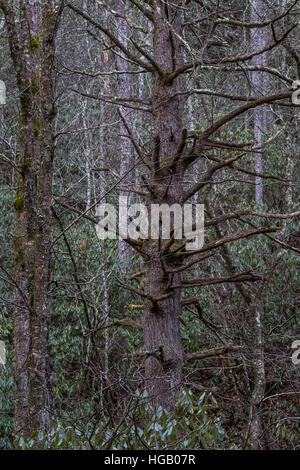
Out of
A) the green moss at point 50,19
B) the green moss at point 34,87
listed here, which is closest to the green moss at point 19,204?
the green moss at point 34,87

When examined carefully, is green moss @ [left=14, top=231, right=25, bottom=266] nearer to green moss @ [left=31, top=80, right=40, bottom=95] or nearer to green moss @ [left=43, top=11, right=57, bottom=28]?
green moss @ [left=31, top=80, right=40, bottom=95]

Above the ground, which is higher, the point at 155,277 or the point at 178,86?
the point at 178,86

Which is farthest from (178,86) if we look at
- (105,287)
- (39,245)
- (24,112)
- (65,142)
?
(65,142)

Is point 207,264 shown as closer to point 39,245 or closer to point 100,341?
point 100,341

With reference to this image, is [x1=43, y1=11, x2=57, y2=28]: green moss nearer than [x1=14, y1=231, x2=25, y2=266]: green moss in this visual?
Yes

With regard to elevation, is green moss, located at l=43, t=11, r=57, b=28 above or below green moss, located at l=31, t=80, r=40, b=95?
below

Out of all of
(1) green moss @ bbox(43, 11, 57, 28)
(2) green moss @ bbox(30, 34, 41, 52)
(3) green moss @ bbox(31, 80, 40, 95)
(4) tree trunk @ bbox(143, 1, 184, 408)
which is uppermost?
(2) green moss @ bbox(30, 34, 41, 52)

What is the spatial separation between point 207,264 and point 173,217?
172 inches

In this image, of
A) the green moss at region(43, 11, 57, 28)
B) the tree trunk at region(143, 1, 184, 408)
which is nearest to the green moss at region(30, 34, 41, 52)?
the tree trunk at region(143, 1, 184, 408)

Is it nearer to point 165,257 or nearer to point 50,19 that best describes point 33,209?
point 165,257

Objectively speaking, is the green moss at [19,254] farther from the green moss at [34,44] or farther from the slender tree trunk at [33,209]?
the green moss at [34,44]

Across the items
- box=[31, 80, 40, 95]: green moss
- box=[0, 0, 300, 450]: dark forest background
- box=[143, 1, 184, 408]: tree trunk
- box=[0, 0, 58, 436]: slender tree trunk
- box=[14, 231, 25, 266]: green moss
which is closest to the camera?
box=[0, 0, 300, 450]: dark forest background

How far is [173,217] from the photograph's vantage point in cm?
561

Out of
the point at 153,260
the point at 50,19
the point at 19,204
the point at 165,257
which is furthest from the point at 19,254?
the point at 50,19
